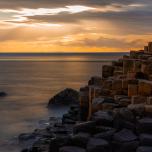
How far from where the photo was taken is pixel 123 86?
17.3 meters

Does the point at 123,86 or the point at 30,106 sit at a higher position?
the point at 123,86

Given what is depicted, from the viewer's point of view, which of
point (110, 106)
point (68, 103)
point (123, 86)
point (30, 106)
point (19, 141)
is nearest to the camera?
point (110, 106)

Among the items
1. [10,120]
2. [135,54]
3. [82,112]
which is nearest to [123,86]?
[82,112]

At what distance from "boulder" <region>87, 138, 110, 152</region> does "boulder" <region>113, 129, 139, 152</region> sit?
278 mm

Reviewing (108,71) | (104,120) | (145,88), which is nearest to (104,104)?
(145,88)

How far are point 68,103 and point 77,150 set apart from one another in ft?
79.1

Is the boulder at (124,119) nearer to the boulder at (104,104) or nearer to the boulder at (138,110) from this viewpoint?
the boulder at (138,110)

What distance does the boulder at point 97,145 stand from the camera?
10945 mm

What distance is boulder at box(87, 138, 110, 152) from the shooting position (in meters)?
10.9

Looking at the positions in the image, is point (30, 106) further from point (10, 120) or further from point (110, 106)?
point (110, 106)

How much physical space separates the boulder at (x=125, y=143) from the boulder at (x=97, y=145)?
10.9 inches

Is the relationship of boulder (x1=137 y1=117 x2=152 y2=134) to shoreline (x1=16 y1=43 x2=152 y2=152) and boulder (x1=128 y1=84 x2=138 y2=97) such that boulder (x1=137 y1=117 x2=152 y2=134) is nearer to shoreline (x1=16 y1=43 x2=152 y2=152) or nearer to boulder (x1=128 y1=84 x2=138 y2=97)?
shoreline (x1=16 y1=43 x2=152 y2=152)

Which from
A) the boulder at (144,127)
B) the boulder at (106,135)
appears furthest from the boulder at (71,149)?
the boulder at (144,127)

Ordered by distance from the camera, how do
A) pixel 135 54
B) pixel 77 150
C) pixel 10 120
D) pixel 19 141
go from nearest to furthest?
pixel 77 150, pixel 19 141, pixel 135 54, pixel 10 120
